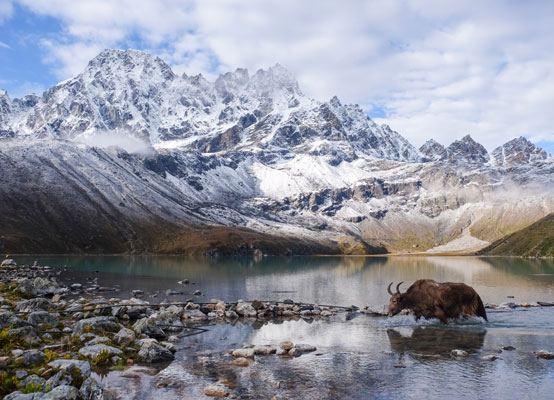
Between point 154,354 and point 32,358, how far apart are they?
572 centimetres

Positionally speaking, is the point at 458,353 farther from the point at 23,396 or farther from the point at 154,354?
the point at 23,396

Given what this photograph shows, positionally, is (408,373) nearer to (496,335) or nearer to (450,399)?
(450,399)

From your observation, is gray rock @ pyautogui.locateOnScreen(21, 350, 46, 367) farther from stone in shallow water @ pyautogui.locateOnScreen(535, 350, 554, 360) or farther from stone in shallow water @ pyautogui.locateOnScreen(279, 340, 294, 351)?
stone in shallow water @ pyautogui.locateOnScreen(535, 350, 554, 360)

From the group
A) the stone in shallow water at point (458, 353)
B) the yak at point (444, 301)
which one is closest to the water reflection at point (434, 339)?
the stone in shallow water at point (458, 353)

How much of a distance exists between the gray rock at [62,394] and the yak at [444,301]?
84.2 feet

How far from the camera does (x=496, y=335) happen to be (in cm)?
2931

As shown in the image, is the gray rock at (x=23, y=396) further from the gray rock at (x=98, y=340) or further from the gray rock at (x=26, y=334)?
the gray rock at (x=26, y=334)

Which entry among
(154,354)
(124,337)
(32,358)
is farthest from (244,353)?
(32,358)

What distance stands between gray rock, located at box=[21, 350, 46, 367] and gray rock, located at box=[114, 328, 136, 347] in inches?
209

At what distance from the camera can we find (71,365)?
18.4 metres

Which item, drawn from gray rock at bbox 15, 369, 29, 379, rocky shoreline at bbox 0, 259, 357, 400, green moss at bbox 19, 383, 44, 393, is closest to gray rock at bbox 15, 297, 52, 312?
rocky shoreline at bbox 0, 259, 357, 400

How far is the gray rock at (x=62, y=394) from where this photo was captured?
48.0 feet

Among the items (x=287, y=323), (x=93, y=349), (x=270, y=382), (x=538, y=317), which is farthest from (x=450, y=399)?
(x=538, y=317)

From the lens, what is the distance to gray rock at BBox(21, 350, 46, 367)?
18716 mm
